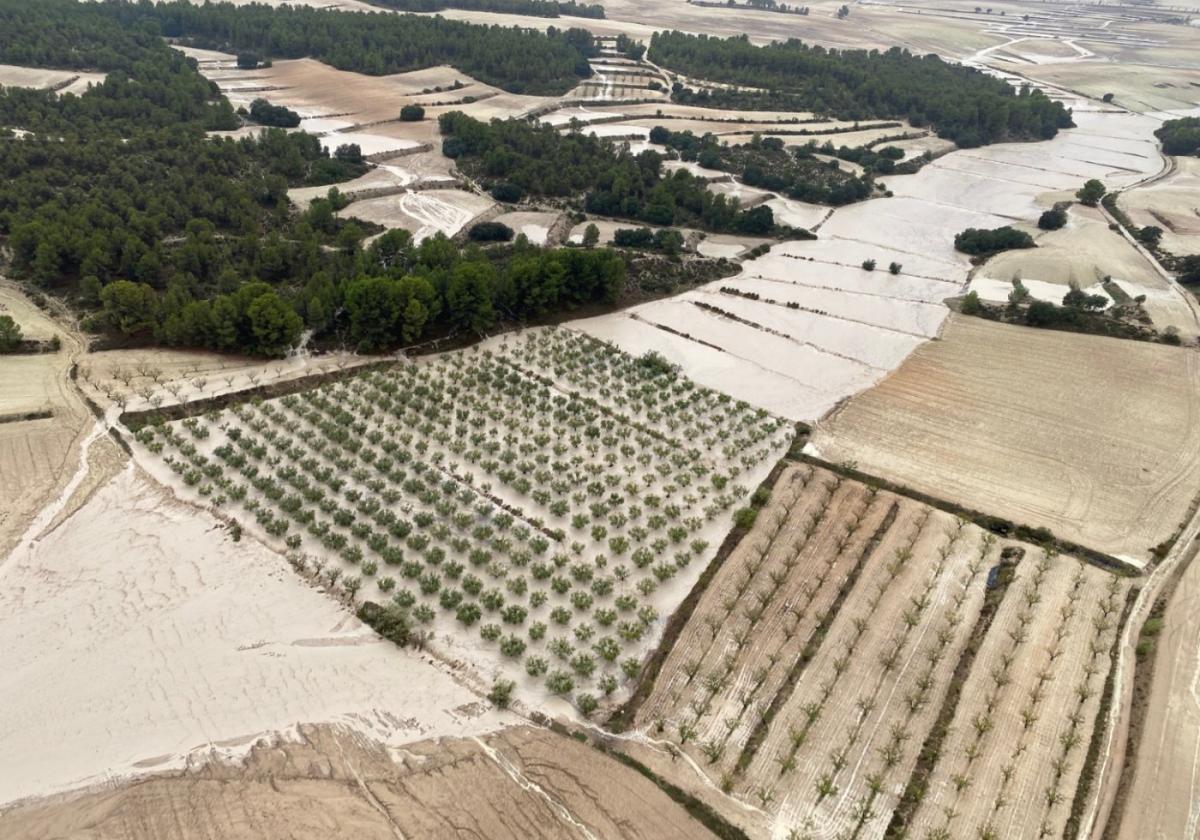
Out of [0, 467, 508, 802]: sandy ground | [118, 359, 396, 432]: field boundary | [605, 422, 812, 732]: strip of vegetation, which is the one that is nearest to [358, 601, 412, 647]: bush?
[0, 467, 508, 802]: sandy ground

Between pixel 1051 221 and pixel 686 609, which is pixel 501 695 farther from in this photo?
pixel 1051 221

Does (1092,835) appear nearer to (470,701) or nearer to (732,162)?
(470,701)

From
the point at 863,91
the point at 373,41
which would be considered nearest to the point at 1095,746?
the point at 863,91

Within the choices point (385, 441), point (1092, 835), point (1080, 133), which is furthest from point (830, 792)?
point (1080, 133)

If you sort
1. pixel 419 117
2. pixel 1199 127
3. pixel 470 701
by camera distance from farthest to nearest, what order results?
pixel 1199 127, pixel 419 117, pixel 470 701

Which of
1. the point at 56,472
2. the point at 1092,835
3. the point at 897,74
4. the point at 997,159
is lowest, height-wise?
the point at 1092,835

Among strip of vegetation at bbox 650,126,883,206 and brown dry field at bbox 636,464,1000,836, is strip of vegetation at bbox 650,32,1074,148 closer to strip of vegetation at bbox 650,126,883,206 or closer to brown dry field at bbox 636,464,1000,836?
strip of vegetation at bbox 650,126,883,206

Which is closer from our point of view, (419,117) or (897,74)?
(419,117)
